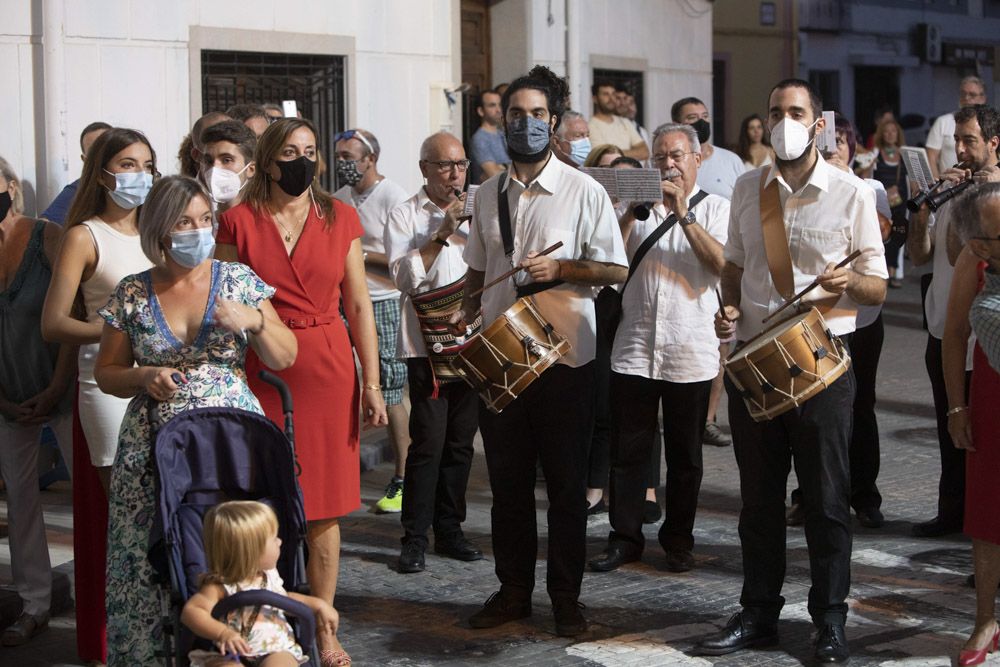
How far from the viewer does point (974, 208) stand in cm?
610

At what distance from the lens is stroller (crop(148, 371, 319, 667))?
5266mm

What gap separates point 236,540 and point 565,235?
2334 mm

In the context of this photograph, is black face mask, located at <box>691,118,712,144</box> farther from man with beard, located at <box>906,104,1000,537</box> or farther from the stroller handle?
the stroller handle

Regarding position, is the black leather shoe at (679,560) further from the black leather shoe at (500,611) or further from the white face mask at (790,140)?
the white face mask at (790,140)

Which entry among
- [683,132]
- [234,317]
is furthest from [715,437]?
[234,317]

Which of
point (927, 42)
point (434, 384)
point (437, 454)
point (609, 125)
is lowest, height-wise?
point (437, 454)

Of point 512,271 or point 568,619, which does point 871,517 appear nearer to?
point 568,619

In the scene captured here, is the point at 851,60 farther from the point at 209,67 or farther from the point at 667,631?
the point at 667,631

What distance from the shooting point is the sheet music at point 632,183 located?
7.48 m

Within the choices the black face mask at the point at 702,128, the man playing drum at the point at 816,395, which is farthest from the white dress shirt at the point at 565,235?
the black face mask at the point at 702,128

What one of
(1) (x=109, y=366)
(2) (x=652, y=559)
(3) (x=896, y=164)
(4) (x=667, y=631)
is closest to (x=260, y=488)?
(1) (x=109, y=366)

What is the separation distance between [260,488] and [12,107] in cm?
792

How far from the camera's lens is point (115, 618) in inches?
227

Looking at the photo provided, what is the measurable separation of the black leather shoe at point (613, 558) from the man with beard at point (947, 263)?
5.26ft
